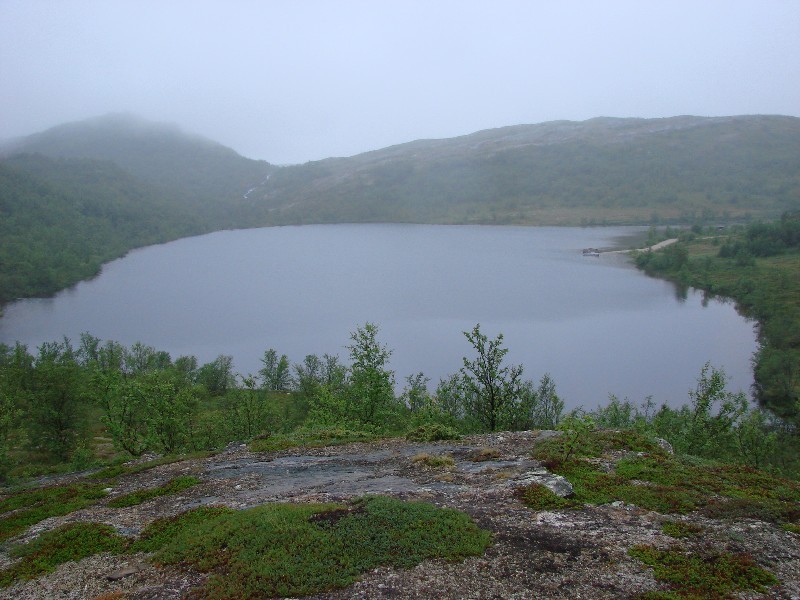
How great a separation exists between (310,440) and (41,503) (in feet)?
23.5

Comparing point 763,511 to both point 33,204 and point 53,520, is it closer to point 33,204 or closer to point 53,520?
point 53,520

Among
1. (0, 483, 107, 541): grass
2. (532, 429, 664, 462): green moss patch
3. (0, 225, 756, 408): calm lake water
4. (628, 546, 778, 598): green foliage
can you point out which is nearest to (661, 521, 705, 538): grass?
(628, 546, 778, 598): green foliage

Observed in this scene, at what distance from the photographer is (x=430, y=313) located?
3054 inches

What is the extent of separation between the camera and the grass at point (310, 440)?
16609mm

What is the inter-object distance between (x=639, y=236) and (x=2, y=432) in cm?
16544

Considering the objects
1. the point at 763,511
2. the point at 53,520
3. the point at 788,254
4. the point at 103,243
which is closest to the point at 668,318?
the point at 788,254

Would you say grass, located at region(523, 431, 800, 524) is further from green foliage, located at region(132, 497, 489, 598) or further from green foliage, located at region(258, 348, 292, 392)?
green foliage, located at region(258, 348, 292, 392)

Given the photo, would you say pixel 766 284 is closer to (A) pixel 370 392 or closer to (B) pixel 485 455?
(A) pixel 370 392

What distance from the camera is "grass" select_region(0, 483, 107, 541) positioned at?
38.8 feet

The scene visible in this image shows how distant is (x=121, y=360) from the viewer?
60.1m

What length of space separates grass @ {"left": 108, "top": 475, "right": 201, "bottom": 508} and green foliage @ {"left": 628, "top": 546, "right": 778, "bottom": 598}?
10032 millimetres

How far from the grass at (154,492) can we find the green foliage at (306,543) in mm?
2335

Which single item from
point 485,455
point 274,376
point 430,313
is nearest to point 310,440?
point 485,455

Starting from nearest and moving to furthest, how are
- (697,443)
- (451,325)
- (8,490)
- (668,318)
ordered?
(8,490), (697,443), (451,325), (668,318)
